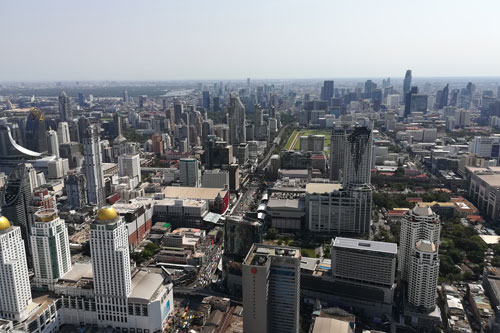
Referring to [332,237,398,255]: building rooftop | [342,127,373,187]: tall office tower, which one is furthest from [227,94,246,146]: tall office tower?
[332,237,398,255]: building rooftop

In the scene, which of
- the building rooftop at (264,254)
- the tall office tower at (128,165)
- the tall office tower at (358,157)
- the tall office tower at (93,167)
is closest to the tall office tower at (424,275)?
the building rooftop at (264,254)

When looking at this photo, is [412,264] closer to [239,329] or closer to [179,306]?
[239,329]

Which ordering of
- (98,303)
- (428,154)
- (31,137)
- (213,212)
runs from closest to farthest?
(98,303)
(213,212)
(31,137)
(428,154)

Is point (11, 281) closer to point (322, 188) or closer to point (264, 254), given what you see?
point (264, 254)

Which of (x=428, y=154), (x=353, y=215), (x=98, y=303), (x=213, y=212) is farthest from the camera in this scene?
(x=428, y=154)

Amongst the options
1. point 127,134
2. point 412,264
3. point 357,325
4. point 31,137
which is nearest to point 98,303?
point 357,325

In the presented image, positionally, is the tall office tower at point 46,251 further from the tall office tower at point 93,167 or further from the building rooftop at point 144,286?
the tall office tower at point 93,167
